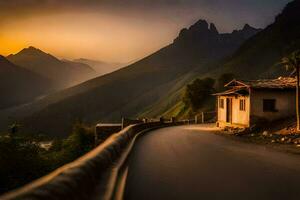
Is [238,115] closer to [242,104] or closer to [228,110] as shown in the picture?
[242,104]

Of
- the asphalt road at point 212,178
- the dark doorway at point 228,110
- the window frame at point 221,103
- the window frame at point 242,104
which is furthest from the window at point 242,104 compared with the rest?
the asphalt road at point 212,178

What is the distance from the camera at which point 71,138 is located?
47.8 metres

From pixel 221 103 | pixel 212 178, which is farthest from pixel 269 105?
pixel 212 178

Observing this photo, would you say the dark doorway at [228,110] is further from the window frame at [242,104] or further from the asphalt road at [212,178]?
the asphalt road at [212,178]

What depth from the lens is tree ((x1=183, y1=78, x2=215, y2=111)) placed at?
106 metres

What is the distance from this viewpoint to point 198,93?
106 m

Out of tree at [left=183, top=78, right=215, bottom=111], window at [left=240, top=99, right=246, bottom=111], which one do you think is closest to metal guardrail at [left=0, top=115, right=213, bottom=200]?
window at [left=240, top=99, right=246, bottom=111]

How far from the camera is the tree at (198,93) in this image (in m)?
106

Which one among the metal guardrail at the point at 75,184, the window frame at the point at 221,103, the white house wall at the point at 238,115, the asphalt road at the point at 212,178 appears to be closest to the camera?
the metal guardrail at the point at 75,184

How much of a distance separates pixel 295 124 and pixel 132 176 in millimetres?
25363

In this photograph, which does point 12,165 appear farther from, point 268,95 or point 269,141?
point 268,95

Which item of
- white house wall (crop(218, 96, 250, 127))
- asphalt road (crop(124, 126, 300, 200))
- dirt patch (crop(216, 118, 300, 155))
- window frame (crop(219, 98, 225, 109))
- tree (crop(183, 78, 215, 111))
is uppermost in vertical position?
tree (crop(183, 78, 215, 111))

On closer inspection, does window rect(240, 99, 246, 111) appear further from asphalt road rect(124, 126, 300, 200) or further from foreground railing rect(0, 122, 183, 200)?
foreground railing rect(0, 122, 183, 200)

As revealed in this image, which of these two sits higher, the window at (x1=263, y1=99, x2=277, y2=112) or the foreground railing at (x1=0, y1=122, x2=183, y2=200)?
the window at (x1=263, y1=99, x2=277, y2=112)
